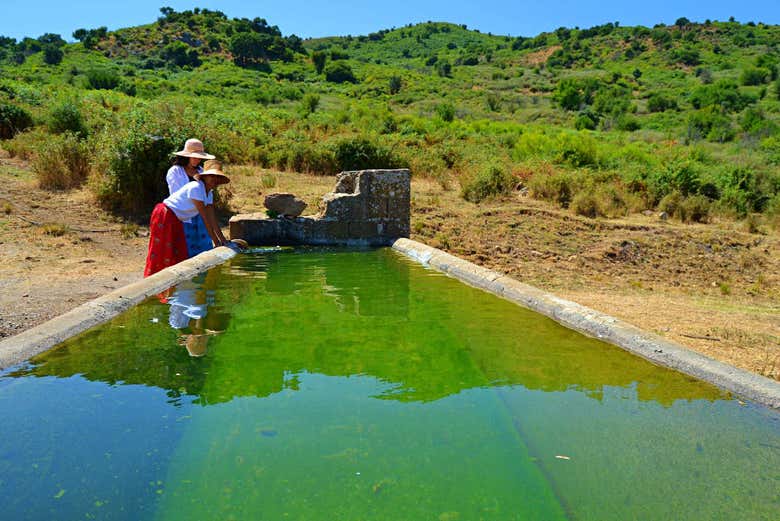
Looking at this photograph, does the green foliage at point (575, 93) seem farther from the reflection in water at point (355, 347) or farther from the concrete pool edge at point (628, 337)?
the reflection in water at point (355, 347)

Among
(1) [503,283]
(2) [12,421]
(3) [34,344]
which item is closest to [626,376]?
(1) [503,283]

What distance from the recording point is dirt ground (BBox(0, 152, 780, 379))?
5.88 meters

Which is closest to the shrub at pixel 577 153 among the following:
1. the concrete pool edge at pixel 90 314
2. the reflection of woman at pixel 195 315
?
the concrete pool edge at pixel 90 314

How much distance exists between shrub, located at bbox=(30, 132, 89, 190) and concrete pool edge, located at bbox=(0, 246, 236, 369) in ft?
24.9

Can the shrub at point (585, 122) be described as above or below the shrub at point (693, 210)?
above

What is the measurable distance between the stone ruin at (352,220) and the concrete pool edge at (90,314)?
2.32 m

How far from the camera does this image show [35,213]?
10.9m

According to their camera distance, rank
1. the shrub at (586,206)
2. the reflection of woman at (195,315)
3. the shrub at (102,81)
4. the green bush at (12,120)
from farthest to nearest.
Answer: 1. the shrub at (102,81)
2. the green bush at (12,120)
3. the shrub at (586,206)
4. the reflection of woman at (195,315)

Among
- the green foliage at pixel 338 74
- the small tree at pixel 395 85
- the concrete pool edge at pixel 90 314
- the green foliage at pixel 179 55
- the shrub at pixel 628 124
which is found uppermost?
the green foliage at pixel 179 55

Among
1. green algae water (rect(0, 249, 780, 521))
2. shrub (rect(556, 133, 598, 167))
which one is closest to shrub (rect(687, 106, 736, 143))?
shrub (rect(556, 133, 598, 167))

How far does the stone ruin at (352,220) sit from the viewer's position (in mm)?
9070

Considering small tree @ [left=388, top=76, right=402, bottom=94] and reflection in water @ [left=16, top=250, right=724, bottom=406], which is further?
small tree @ [left=388, top=76, right=402, bottom=94]

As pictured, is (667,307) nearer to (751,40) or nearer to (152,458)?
(152,458)

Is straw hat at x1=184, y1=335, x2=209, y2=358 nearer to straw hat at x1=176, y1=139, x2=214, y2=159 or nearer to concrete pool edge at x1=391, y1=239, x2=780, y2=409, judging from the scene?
concrete pool edge at x1=391, y1=239, x2=780, y2=409
